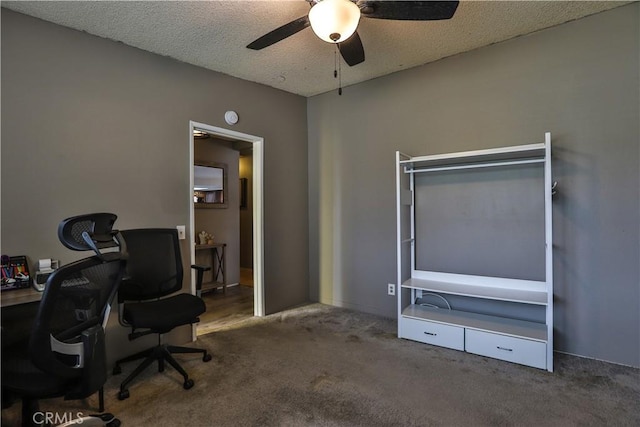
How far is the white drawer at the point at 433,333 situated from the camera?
2719 millimetres

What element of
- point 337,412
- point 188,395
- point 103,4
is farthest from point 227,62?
point 337,412

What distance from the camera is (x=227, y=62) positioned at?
3.11 metres

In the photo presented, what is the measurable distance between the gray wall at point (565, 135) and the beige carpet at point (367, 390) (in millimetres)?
516

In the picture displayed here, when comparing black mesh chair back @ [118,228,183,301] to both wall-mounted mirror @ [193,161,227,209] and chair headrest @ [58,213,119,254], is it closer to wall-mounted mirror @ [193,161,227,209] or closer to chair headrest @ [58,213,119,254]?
chair headrest @ [58,213,119,254]

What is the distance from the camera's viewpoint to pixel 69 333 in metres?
1.48

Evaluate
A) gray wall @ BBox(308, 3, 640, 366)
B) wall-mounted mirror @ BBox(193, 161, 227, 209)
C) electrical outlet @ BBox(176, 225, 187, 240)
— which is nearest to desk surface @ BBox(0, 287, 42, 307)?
electrical outlet @ BBox(176, 225, 187, 240)

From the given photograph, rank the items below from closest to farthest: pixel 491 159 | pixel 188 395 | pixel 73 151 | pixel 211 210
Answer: pixel 188 395, pixel 73 151, pixel 491 159, pixel 211 210

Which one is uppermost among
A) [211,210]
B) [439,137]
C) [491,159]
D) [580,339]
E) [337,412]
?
[439,137]

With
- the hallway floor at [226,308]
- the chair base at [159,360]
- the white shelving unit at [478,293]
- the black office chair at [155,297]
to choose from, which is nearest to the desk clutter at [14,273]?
the black office chair at [155,297]

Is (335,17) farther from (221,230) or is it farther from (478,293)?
(221,230)

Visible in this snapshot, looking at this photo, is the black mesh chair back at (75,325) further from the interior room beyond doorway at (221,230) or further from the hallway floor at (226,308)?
the interior room beyond doorway at (221,230)

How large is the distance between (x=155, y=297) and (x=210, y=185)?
8.18 feet

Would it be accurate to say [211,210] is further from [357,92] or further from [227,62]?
[357,92]

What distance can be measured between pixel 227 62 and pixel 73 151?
1.50m
